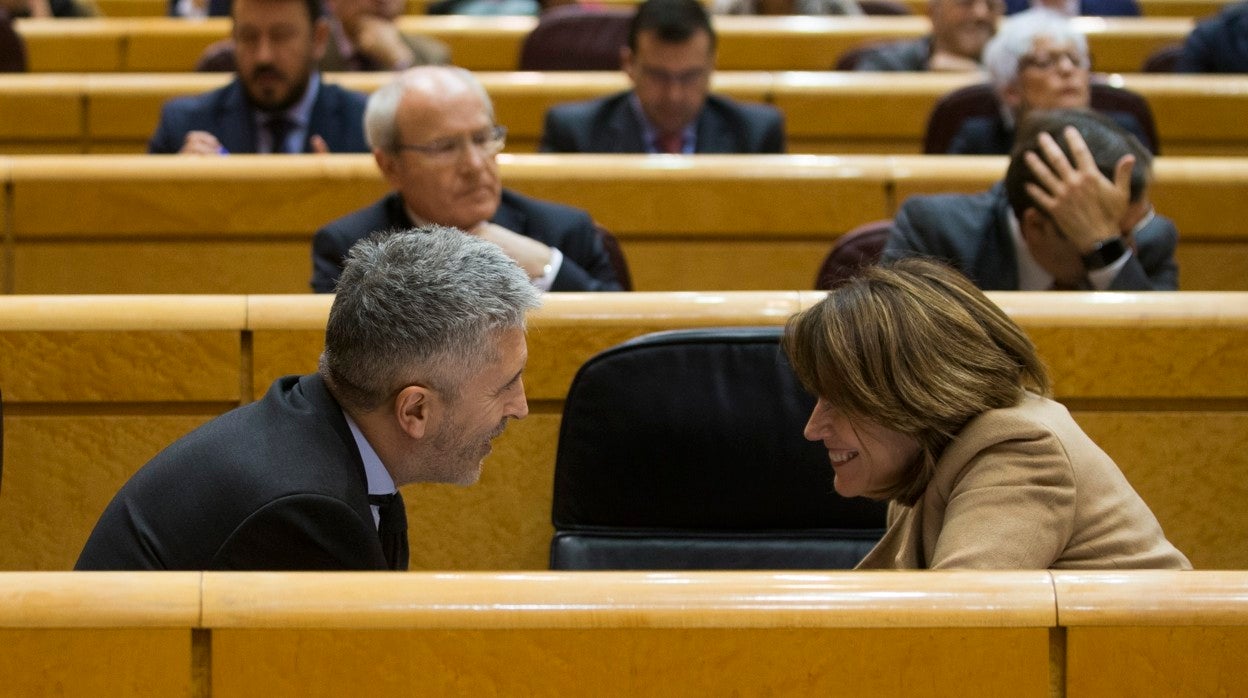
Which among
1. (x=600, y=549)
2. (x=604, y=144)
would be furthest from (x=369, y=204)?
(x=600, y=549)

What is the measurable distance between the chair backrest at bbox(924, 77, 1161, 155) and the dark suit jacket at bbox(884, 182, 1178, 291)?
1006 millimetres

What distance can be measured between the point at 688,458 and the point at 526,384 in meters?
0.28

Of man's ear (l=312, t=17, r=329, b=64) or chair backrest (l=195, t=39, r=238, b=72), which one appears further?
chair backrest (l=195, t=39, r=238, b=72)

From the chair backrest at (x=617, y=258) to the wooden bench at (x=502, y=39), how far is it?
193cm

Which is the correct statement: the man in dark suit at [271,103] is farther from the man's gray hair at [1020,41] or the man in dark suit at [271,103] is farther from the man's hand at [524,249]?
the man's gray hair at [1020,41]

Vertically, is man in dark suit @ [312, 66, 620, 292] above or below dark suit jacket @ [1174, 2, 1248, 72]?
below

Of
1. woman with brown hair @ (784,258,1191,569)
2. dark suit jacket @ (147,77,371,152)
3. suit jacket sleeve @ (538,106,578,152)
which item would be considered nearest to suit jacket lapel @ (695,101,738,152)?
suit jacket sleeve @ (538,106,578,152)

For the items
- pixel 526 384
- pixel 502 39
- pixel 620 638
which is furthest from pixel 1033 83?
pixel 620 638

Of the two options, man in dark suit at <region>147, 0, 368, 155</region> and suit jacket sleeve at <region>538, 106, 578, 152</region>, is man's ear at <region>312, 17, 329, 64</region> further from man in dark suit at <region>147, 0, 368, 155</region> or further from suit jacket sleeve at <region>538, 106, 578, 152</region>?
suit jacket sleeve at <region>538, 106, 578, 152</region>

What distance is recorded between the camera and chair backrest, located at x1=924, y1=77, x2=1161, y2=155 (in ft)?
11.1

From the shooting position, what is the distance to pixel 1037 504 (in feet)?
4.36

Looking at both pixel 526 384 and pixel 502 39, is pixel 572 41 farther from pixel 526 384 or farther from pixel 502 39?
pixel 526 384

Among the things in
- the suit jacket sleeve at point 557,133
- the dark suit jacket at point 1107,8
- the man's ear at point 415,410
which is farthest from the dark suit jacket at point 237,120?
the dark suit jacket at point 1107,8

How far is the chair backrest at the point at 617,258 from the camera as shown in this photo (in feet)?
8.25
